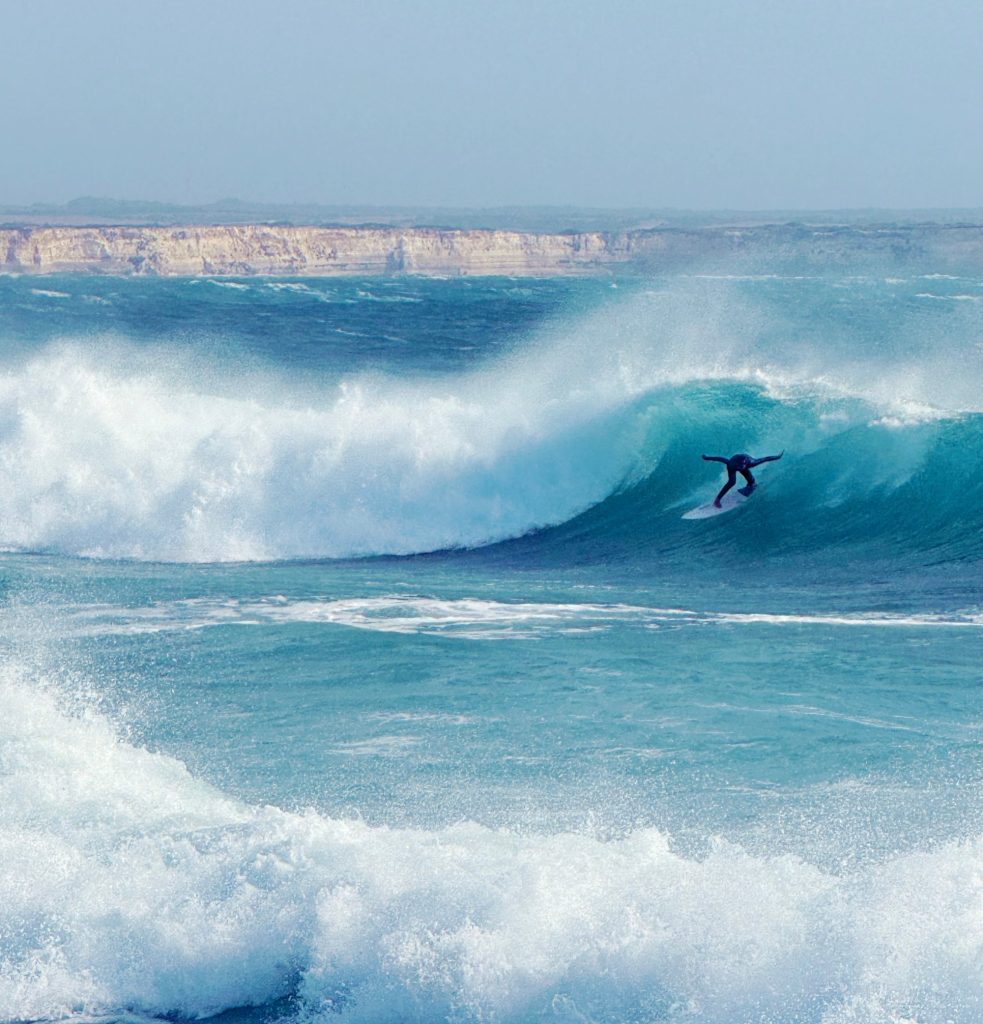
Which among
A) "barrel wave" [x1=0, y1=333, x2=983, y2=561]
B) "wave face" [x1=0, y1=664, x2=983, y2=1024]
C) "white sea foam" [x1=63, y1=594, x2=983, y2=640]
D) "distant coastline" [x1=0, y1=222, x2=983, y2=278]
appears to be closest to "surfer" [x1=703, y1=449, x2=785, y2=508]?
"barrel wave" [x1=0, y1=333, x2=983, y2=561]

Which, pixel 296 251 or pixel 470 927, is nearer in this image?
pixel 470 927

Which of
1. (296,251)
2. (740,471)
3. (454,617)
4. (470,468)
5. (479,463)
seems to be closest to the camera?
(454,617)

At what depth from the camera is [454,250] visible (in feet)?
364

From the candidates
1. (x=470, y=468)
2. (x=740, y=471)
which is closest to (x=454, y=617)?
(x=740, y=471)

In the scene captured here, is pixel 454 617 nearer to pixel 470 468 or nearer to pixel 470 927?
pixel 470 927

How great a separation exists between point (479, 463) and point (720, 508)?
4052mm

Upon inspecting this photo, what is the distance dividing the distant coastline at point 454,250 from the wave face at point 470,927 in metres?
95.9

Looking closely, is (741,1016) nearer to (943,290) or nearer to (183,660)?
(183,660)

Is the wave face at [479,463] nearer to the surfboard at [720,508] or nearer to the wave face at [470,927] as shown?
the surfboard at [720,508]

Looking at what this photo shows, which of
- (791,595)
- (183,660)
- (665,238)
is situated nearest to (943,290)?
(665,238)

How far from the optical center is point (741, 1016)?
596 cm

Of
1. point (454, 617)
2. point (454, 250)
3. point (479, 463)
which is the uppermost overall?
point (454, 250)

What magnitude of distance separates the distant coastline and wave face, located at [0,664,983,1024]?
95.9 metres

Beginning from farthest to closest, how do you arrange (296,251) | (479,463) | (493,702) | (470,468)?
(296,251)
(479,463)
(470,468)
(493,702)
